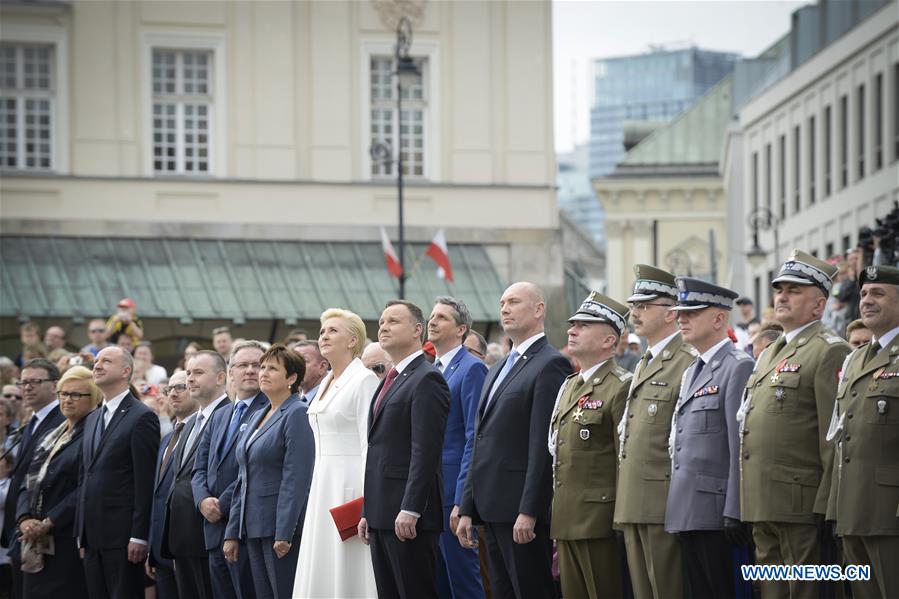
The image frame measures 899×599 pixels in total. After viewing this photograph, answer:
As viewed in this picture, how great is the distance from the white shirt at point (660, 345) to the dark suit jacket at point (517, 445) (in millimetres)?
783

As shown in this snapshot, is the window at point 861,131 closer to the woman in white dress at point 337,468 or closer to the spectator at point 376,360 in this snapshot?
the spectator at point 376,360

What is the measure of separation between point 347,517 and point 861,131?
117ft

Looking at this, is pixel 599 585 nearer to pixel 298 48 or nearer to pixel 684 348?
pixel 684 348

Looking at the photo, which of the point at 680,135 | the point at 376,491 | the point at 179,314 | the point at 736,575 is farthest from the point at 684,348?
the point at 680,135

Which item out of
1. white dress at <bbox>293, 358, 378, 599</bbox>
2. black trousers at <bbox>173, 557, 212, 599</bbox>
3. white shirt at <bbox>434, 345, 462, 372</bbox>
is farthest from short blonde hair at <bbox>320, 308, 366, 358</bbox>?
black trousers at <bbox>173, 557, 212, 599</bbox>

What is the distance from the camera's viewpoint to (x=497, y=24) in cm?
3484

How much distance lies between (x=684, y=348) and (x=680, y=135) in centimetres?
6577

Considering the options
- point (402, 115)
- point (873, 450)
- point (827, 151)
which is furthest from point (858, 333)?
point (827, 151)

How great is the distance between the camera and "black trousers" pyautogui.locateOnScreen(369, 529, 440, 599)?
10.4 m

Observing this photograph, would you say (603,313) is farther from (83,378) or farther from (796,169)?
(796,169)

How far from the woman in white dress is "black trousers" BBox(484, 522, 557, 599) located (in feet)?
3.10

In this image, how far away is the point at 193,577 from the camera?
1239 cm

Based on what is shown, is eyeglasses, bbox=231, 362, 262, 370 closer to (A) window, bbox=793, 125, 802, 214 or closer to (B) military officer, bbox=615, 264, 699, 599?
(B) military officer, bbox=615, 264, 699, 599

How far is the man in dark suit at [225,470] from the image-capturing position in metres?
11.9
